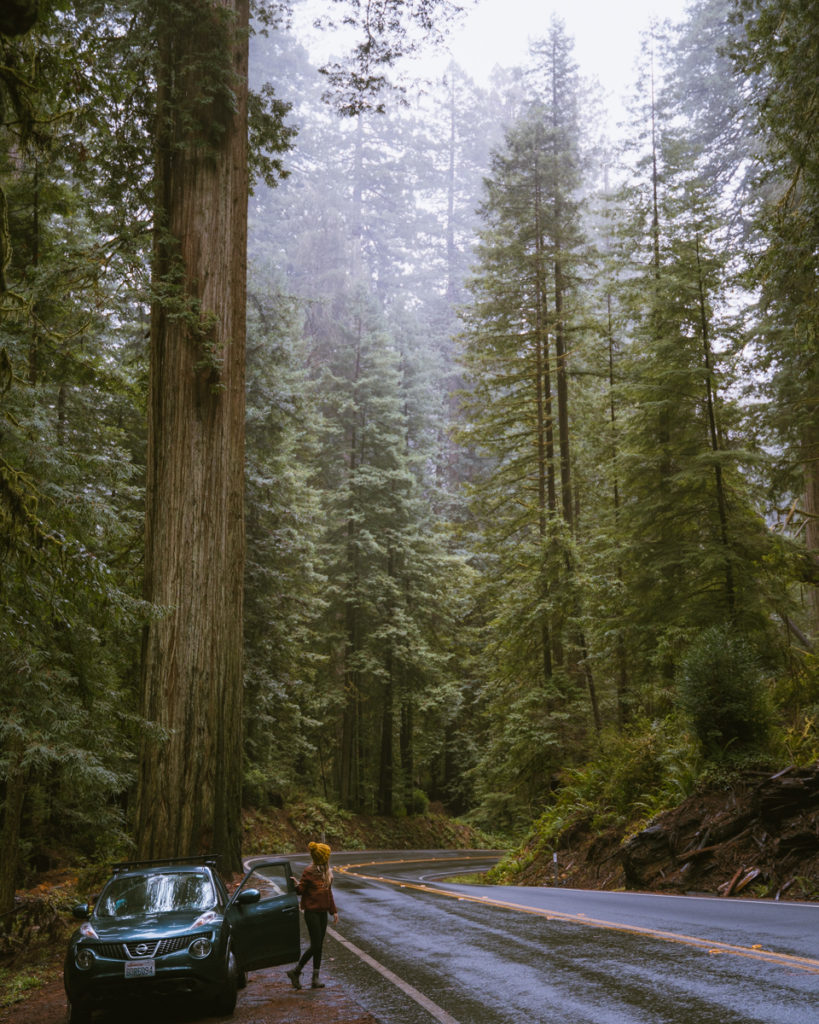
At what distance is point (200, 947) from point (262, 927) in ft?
4.04

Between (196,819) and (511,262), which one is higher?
(511,262)

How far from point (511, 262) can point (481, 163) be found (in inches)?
2687

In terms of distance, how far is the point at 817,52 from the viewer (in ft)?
35.9

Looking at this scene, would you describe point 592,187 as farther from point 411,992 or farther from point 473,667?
point 411,992

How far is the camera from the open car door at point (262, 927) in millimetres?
7711

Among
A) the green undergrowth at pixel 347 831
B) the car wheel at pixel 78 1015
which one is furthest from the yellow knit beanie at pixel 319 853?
the green undergrowth at pixel 347 831

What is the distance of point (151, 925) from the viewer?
23.2ft

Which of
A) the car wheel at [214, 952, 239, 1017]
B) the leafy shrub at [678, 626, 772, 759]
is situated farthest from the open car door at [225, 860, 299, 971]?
the leafy shrub at [678, 626, 772, 759]

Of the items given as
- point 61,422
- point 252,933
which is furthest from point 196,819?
point 61,422

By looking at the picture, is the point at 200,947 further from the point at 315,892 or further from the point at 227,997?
the point at 315,892

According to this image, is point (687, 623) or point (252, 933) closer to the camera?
point (252, 933)

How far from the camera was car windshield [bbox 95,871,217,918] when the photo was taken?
7379 mm

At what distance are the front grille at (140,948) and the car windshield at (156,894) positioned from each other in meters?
0.52

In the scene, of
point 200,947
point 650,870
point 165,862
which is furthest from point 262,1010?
point 650,870
